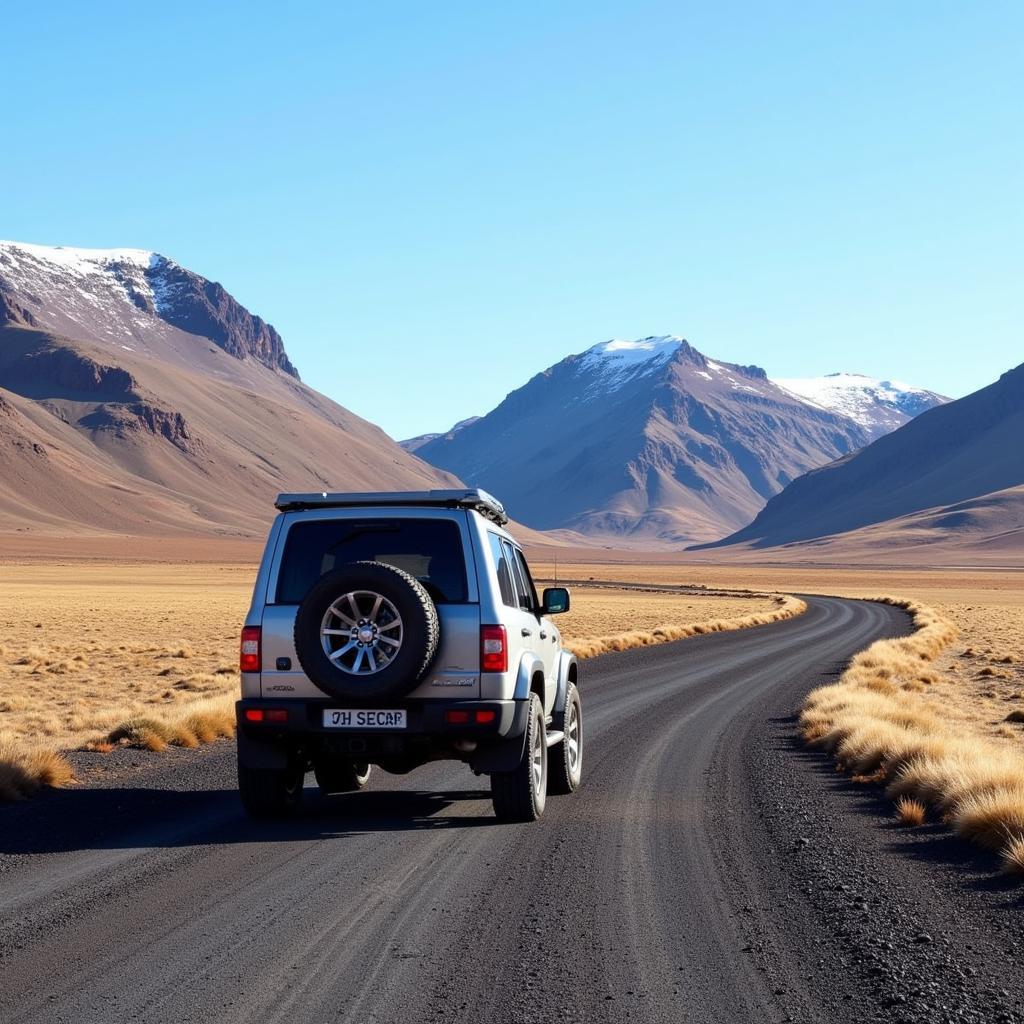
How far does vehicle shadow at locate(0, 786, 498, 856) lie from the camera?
934 centimetres

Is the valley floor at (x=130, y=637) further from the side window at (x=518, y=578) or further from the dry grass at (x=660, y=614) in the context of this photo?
the side window at (x=518, y=578)

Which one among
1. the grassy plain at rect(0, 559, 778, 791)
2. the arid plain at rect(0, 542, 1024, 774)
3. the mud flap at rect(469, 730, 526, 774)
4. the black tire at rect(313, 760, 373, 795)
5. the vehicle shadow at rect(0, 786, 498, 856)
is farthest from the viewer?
the arid plain at rect(0, 542, 1024, 774)

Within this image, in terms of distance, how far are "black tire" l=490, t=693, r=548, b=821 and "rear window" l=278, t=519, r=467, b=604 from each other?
4.22 feet

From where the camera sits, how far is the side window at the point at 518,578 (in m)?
11.1

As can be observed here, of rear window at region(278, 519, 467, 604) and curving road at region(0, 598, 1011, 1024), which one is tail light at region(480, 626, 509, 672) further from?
curving road at region(0, 598, 1011, 1024)

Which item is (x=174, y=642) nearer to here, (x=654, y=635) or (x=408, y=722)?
(x=654, y=635)

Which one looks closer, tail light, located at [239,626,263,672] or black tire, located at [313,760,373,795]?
tail light, located at [239,626,263,672]

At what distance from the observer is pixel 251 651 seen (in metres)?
9.77

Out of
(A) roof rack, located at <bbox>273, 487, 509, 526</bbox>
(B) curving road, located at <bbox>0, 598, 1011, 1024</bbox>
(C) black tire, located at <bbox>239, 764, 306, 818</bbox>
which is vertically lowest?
(B) curving road, located at <bbox>0, 598, 1011, 1024</bbox>

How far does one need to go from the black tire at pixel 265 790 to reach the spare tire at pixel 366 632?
1.11m

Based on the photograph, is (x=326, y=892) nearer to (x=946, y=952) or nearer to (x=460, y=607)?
(x=460, y=607)

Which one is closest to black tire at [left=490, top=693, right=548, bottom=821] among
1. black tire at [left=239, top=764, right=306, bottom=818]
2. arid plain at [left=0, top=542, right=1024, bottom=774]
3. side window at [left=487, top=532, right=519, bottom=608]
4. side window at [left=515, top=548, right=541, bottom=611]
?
side window at [left=487, top=532, right=519, bottom=608]

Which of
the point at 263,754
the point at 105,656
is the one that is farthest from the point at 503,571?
the point at 105,656

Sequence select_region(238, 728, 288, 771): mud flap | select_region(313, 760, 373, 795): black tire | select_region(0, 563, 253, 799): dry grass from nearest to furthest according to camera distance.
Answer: select_region(238, 728, 288, 771): mud flap < select_region(313, 760, 373, 795): black tire < select_region(0, 563, 253, 799): dry grass
